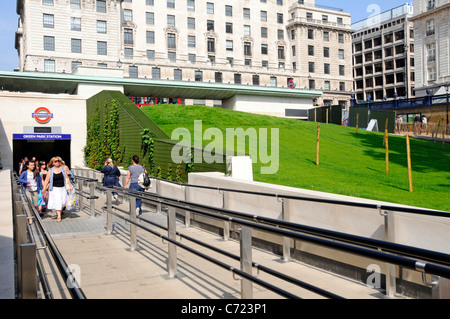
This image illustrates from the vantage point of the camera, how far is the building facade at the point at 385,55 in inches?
3519

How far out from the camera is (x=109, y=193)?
34.2 feet

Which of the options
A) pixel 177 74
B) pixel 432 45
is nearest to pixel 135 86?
pixel 177 74

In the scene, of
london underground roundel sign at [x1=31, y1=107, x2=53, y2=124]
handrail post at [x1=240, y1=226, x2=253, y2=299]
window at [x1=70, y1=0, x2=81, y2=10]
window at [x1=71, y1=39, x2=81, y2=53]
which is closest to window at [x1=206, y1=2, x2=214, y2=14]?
window at [x1=70, y1=0, x2=81, y2=10]

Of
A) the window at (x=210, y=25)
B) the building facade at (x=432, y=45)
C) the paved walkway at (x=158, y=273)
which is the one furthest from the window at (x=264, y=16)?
the paved walkway at (x=158, y=273)

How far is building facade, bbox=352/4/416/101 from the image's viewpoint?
8938cm

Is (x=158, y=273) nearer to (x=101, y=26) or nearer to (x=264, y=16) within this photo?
(x=101, y=26)

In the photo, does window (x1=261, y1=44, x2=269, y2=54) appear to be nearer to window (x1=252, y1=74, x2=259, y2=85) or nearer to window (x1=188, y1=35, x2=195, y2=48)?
window (x1=252, y1=74, x2=259, y2=85)

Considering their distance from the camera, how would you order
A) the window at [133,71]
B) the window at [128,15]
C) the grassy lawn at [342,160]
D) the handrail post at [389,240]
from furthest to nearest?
the window at [128,15] < the window at [133,71] < the grassy lawn at [342,160] < the handrail post at [389,240]

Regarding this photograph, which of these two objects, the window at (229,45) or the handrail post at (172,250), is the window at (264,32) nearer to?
the window at (229,45)

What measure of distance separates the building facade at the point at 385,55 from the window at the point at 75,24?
56683 millimetres

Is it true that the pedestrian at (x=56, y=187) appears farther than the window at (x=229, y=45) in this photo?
No

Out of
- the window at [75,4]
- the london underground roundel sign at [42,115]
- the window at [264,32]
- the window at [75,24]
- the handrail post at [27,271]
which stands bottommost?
the handrail post at [27,271]

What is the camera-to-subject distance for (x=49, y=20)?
5788 centimetres

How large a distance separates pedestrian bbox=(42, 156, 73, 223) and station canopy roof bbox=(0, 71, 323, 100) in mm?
21268
